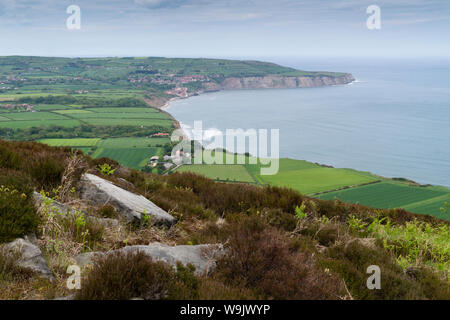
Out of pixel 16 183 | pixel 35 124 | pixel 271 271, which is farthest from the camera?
pixel 35 124

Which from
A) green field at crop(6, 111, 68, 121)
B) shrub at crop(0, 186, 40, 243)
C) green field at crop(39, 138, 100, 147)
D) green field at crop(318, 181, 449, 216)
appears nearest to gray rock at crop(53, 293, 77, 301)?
shrub at crop(0, 186, 40, 243)

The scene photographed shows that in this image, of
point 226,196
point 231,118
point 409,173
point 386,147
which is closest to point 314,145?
point 386,147

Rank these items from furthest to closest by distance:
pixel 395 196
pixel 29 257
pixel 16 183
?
pixel 395 196 → pixel 16 183 → pixel 29 257

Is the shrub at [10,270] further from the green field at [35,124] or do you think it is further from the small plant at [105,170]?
the green field at [35,124]

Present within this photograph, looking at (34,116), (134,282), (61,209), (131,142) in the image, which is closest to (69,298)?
(134,282)

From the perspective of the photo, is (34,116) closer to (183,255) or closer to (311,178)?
(311,178)

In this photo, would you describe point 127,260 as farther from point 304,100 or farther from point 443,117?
point 304,100
